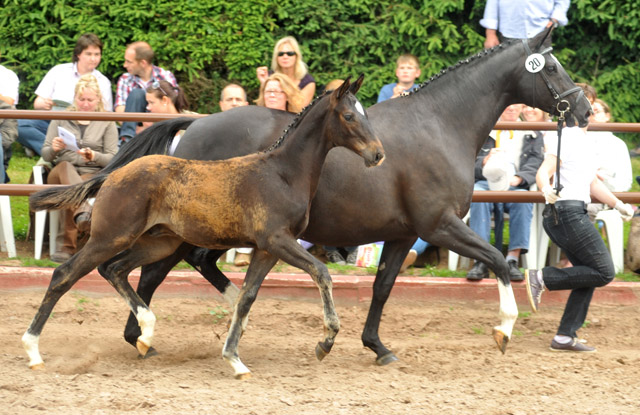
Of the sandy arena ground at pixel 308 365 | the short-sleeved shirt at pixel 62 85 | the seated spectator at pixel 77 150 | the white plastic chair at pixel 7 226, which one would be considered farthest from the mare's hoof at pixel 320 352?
the short-sleeved shirt at pixel 62 85

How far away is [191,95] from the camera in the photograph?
10.1m

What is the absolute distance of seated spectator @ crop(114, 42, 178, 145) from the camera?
8.57 m

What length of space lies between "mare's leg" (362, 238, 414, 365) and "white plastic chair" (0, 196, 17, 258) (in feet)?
10.9

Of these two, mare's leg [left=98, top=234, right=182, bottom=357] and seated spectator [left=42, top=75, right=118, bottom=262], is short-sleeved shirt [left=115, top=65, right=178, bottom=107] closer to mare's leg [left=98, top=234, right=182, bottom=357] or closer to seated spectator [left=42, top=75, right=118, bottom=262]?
seated spectator [left=42, top=75, right=118, bottom=262]

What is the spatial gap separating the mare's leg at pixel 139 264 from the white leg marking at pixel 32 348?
53 cm

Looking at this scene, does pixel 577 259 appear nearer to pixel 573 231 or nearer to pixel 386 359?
pixel 573 231

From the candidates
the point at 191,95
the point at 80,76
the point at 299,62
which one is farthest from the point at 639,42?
the point at 80,76

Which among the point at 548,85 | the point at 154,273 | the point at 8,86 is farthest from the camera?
the point at 8,86

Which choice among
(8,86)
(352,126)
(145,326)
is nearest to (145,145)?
(145,326)

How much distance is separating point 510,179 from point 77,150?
11.4 feet

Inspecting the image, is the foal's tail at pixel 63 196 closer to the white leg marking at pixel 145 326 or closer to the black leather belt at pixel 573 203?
the white leg marking at pixel 145 326

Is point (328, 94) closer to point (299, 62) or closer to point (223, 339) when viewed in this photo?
point (223, 339)

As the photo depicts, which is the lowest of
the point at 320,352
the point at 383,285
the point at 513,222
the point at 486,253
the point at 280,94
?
the point at 320,352

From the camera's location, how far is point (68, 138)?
7449mm
